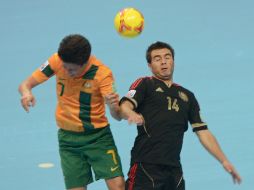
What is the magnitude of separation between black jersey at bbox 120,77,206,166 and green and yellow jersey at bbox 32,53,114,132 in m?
0.25

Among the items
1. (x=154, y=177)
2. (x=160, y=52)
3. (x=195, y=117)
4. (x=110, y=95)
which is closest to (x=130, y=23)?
(x=160, y=52)

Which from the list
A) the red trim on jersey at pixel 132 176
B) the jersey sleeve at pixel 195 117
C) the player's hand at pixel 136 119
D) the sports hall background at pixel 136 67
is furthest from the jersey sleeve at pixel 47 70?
the sports hall background at pixel 136 67

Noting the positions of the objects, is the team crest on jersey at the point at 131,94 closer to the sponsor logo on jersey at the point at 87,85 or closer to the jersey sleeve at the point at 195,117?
the sponsor logo on jersey at the point at 87,85

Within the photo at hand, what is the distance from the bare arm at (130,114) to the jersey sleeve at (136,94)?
4 cm

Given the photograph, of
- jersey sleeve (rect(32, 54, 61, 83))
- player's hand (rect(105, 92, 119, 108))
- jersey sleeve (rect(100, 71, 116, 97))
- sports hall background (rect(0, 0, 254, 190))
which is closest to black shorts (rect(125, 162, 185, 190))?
player's hand (rect(105, 92, 119, 108))

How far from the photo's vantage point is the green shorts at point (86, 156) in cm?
587

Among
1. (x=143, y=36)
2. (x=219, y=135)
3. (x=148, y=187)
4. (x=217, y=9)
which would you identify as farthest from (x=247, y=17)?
(x=148, y=187)

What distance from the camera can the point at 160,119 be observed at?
5.65 meters

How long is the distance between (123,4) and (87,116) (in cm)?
550

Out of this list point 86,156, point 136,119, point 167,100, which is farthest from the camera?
point 86,156

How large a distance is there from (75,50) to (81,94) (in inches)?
16.4

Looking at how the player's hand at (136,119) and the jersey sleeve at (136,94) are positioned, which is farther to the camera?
the jersey sleeve at (136,94)

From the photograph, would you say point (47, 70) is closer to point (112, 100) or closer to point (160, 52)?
point (112, 100)

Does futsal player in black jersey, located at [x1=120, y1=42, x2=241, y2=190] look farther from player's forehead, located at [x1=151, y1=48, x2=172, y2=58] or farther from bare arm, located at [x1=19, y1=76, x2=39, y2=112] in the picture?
bare arm, located at [x1=19, y1=76, x2=39, y2=112]
